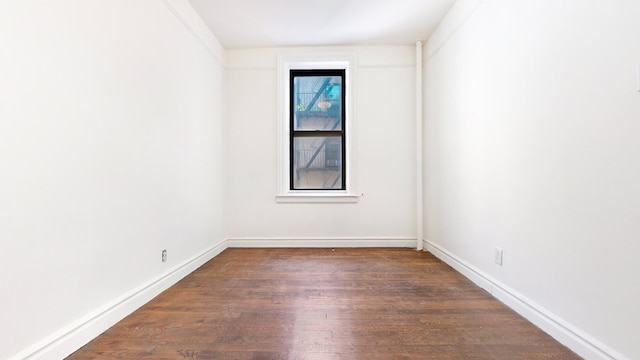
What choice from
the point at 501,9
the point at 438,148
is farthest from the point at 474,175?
the point at 501,9

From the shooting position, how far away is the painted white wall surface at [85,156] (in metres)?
1.19

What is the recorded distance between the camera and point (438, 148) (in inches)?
125

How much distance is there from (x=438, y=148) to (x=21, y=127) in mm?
3112

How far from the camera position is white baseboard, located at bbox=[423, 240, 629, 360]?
52.0 inches

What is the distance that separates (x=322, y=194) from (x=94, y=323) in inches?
99.9

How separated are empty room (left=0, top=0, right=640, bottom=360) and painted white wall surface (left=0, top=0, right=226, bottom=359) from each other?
0.01 m

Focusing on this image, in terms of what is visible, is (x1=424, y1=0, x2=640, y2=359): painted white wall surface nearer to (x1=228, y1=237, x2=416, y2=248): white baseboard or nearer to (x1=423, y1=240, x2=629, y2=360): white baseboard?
(x1=423, y1=240, x2=629, y2=360): white baseboard

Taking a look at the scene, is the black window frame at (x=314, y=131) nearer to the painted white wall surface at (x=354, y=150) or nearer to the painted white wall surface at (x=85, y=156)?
the painted white wall surface at (x=354, y=150)

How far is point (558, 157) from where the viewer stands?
1.55m

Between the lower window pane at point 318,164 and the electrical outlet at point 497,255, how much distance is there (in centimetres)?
211

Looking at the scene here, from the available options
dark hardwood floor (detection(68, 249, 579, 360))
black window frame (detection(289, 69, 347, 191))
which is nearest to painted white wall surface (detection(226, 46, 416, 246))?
black window frame (detection(289, 69, 347, 191))

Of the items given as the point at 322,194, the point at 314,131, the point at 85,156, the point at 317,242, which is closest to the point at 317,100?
the point at 314,131

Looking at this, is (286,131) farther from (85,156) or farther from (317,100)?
(85,156)

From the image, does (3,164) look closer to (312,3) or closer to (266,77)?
(312,3)
